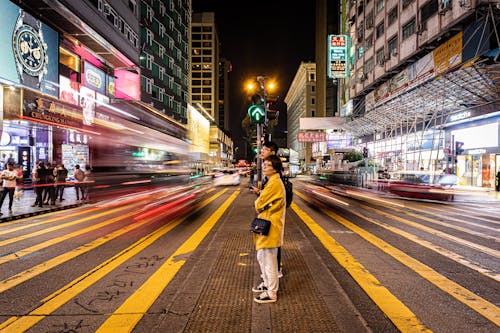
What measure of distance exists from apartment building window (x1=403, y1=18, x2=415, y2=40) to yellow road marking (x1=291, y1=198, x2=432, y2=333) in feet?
102

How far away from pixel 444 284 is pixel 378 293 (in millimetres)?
1163

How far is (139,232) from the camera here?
8828 millimetres

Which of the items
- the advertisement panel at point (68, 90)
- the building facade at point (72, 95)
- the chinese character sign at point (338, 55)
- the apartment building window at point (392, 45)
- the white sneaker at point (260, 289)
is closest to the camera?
the white sneaker at point (260, 289)

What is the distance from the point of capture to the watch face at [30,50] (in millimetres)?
15977

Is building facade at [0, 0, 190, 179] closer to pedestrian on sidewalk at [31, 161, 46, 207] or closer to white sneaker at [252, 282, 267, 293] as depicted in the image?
pedestrian on sidewalk at [31, 161, 46, 207]

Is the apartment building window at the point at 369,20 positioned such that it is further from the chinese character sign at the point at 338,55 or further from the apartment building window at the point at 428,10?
the apartment building window at the point at 428,10

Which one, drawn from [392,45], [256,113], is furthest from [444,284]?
[392,45]

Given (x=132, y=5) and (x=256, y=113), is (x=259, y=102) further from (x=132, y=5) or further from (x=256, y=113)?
(x=132, y=5)

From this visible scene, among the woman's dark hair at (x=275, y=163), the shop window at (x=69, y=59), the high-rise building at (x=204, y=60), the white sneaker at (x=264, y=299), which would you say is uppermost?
the high-rise building at (x=204, y=60)

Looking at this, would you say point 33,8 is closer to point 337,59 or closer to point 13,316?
point 13,316

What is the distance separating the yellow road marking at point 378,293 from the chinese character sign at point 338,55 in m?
45.9

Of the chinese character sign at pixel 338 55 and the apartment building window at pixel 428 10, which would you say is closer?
the apartment building window at pixel 428 10

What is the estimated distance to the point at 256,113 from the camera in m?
9.69

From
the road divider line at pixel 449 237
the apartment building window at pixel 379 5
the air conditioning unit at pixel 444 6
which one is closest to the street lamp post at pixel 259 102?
the road divider line at pixel 449 237
